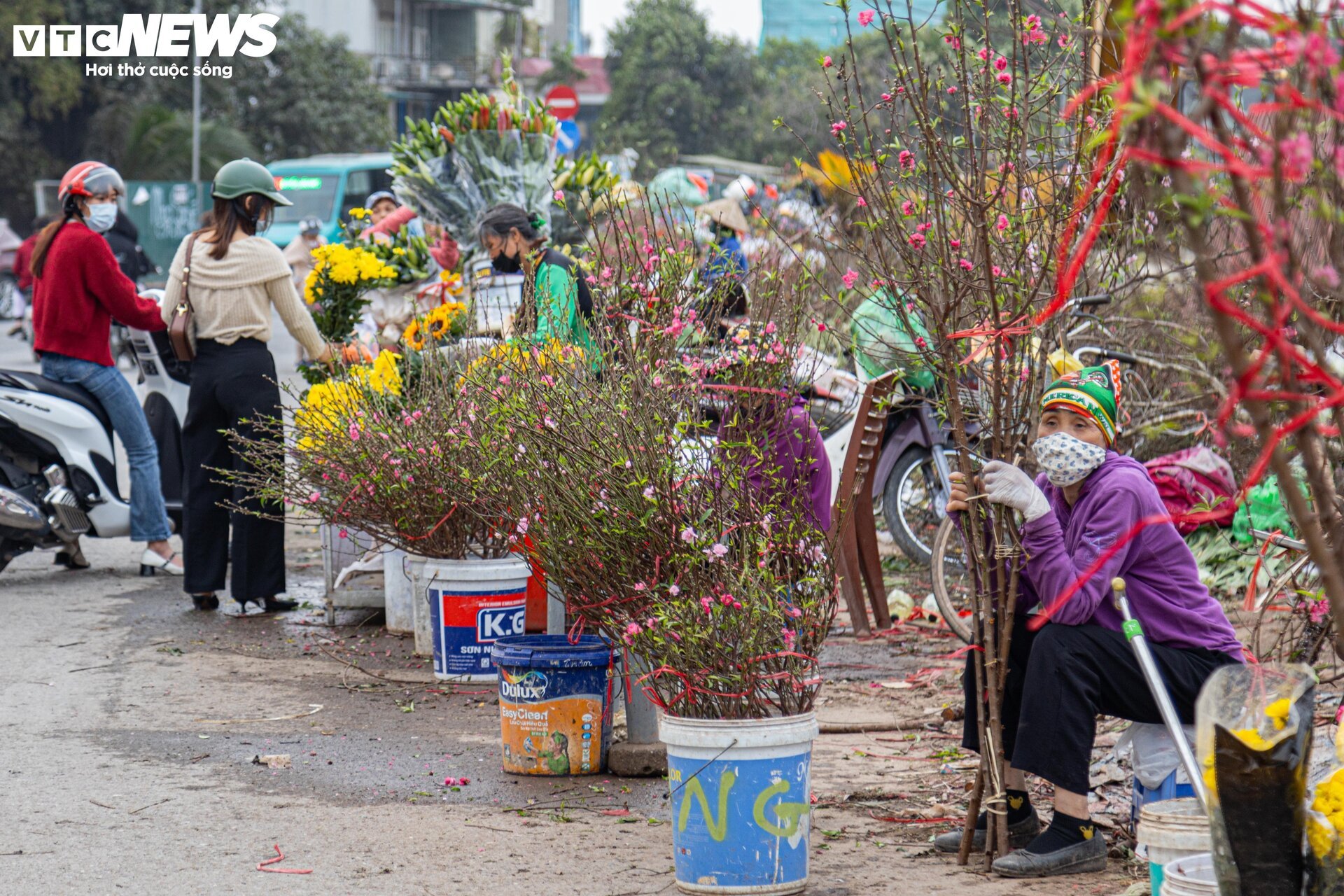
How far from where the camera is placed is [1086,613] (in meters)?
3.74

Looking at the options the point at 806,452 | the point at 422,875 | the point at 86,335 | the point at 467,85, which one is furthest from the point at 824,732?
the point at 467,85

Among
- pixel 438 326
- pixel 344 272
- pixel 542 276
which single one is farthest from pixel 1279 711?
pixel 344 272

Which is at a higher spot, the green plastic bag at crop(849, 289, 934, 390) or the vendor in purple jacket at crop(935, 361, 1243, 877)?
the green plastic bag at crop(849, 289, 934, 390)

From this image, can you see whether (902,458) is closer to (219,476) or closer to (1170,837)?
(219,476)

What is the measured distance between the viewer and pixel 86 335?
7824 millimetres

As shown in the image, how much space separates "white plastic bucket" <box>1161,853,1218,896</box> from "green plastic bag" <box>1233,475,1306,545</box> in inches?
160

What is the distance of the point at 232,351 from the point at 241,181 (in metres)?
0.77

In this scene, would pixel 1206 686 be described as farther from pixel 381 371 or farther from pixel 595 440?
pixel 381 371

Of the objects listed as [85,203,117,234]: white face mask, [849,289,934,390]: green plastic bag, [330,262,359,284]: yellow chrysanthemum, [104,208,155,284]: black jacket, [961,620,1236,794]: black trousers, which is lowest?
[961,620,1236,794]: black trousers

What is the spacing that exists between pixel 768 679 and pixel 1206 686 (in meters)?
1.18

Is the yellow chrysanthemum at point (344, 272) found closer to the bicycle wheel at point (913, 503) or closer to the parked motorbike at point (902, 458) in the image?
the parked motorbike at point (902, 458)

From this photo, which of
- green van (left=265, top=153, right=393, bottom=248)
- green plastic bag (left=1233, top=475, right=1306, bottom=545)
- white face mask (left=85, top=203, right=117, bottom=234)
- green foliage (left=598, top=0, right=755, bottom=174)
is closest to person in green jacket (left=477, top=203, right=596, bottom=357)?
white face mask (left=85, top=203, right=117, bottom=234)

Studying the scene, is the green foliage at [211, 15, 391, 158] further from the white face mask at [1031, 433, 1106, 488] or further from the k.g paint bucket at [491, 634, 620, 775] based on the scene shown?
the white face mask at [1031, 433, 1106, 488]

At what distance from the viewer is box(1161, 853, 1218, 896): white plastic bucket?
2.83m
